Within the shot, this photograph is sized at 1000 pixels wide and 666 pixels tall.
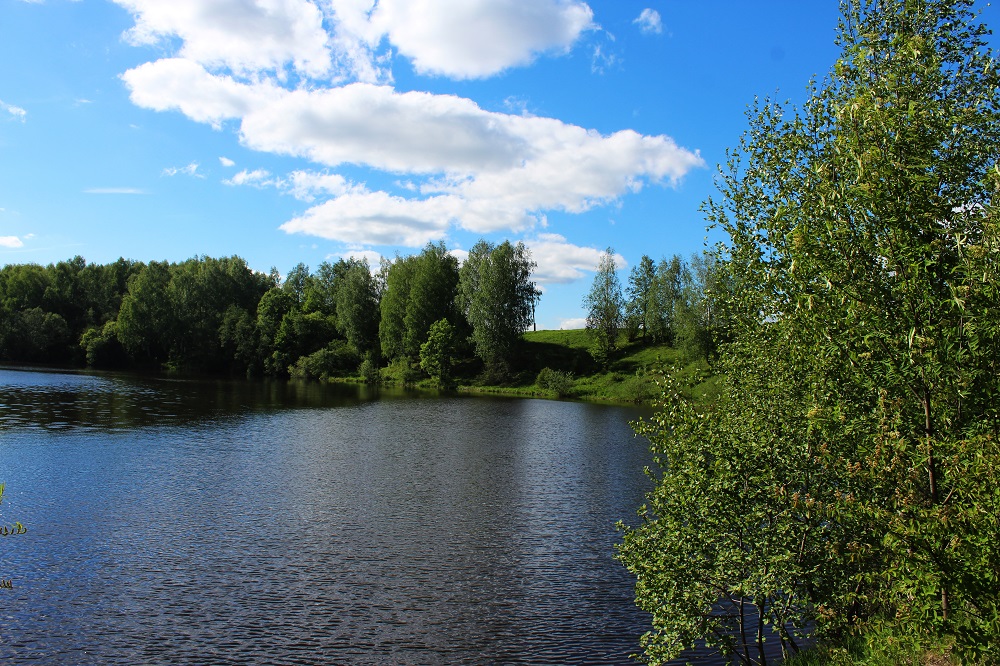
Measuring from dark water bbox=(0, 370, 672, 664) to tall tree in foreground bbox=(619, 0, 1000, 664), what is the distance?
20.5 ft

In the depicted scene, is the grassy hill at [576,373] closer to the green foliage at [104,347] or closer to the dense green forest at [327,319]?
the dense green forest at [327,319]

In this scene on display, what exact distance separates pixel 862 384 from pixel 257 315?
451 feet

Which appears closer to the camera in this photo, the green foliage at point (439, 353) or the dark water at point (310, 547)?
the dark water at point (310, 547)

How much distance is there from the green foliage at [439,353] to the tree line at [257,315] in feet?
6.82

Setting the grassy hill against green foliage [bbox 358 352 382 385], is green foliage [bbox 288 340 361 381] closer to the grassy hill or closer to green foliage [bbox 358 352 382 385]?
green foliage [bbox 358 352 382 385]

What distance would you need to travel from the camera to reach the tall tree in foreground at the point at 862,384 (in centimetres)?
888

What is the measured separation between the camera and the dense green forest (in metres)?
106

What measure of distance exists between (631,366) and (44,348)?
118453 millimetres

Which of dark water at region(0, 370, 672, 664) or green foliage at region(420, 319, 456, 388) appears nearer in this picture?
→ dark water at region(0, 370, 672, 664)

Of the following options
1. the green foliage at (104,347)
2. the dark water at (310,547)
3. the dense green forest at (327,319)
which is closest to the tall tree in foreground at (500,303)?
the dense green forest at (327,319)

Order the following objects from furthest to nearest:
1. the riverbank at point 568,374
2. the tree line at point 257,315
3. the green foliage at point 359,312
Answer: the green foliage at point 359,312, the tree line at point 257,315, the riverbank at point 568,374

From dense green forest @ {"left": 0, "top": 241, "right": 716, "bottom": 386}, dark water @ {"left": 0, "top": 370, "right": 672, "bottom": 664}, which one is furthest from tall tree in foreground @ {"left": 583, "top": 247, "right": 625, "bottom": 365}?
dark water @ {"left": 0, "top": 370, "right": 672, "bottom": 664}

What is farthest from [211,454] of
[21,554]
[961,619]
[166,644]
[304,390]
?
[304,390]

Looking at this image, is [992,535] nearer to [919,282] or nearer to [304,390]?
[919,282]
